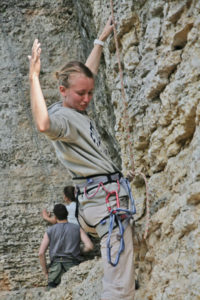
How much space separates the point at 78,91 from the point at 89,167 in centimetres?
46

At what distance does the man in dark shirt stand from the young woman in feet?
7.67

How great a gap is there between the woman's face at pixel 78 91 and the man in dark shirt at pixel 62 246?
8.24 ft

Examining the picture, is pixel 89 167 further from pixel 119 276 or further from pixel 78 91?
pixel 119 276

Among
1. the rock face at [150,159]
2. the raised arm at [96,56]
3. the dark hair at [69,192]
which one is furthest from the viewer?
the dark hair at [69,192]

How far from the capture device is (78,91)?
2865 millimetres

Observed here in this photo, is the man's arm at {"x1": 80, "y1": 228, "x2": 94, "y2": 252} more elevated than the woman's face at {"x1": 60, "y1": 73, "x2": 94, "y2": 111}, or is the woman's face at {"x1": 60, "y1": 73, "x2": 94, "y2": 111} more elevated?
the woman's face at {"x1": 60, "y1": 73, "x2": 94, "y2": 111}

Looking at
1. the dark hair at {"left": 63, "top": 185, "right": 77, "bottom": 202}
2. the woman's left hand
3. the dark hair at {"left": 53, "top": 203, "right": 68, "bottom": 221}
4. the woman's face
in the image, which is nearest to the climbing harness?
the woman's face

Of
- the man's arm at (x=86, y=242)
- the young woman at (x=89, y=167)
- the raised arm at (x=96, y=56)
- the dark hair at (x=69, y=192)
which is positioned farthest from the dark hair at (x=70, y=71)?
the dark hair at (x=69, y=192)

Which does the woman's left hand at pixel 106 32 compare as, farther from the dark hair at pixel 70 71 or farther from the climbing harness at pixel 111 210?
the climbing harness at pixel 111 210

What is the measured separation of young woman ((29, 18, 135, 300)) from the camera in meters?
2.61

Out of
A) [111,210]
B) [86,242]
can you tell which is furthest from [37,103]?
[86,242]

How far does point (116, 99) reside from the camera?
12.0ft

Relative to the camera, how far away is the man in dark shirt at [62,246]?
505 cm

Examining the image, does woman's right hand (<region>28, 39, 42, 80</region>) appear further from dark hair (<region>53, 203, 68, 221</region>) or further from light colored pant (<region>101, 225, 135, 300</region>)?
dark hair (<region>53, 203, 68, 221</region>)
